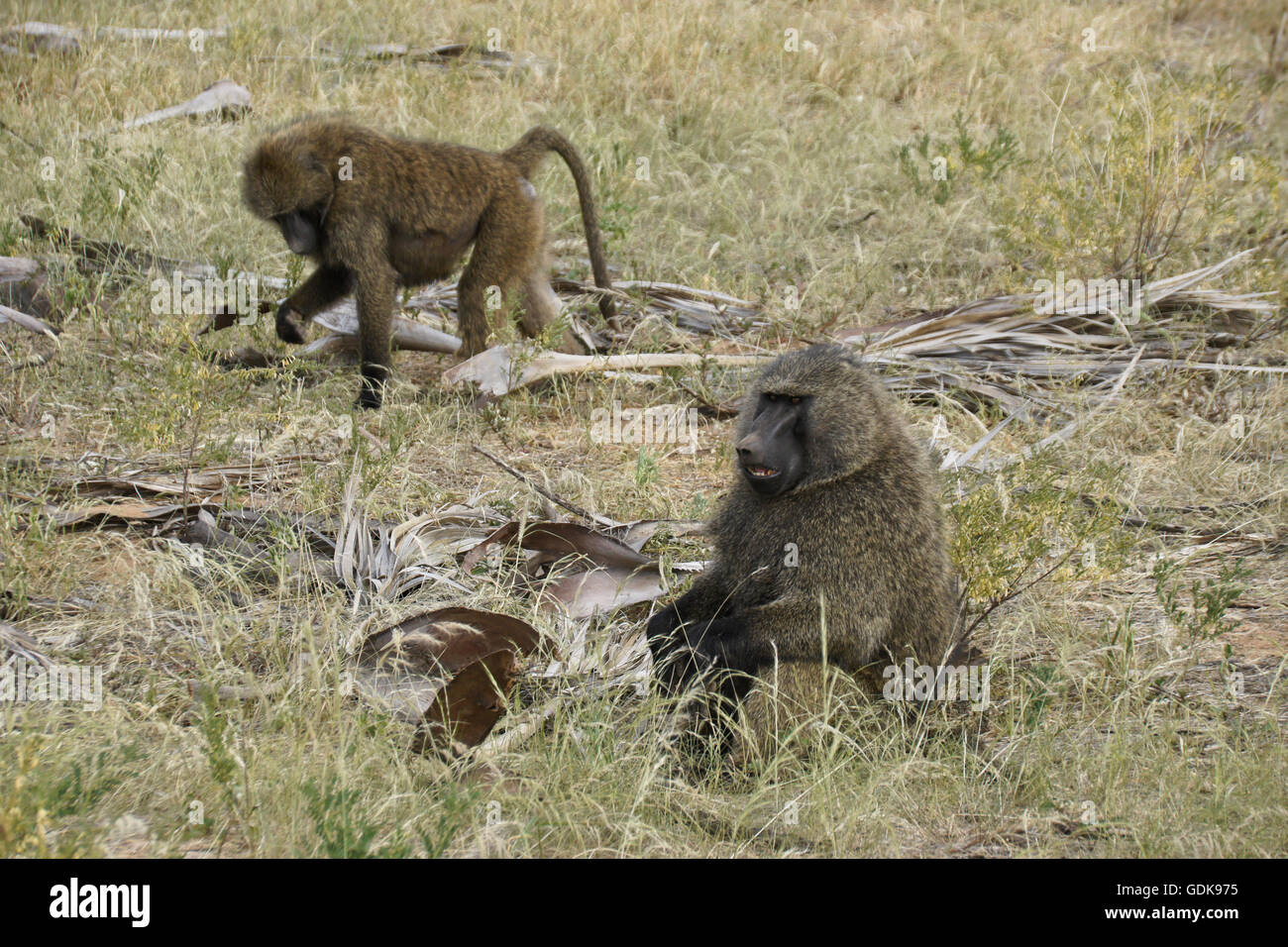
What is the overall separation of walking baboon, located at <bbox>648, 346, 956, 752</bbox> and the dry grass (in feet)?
0.65

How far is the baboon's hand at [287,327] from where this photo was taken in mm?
5199

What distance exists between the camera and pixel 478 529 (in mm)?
3686

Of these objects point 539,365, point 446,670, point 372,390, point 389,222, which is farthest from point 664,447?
point 446,670

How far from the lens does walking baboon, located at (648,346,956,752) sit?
9.50 ft

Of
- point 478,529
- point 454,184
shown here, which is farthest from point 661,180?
point 478,529

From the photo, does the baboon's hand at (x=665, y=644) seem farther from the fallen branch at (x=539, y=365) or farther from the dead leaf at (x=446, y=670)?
the fallen branch at (x=539, y=365)

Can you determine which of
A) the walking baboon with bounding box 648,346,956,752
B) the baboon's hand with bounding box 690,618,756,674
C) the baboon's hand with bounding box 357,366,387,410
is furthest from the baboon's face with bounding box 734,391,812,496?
the baboon's hand with bounding box 357,366,387,410

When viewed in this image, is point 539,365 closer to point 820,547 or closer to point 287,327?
point 287,327

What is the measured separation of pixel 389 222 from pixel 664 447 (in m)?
1.62

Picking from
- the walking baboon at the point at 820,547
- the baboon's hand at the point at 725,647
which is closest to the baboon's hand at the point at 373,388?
the walking baboon at the point at 820,547
